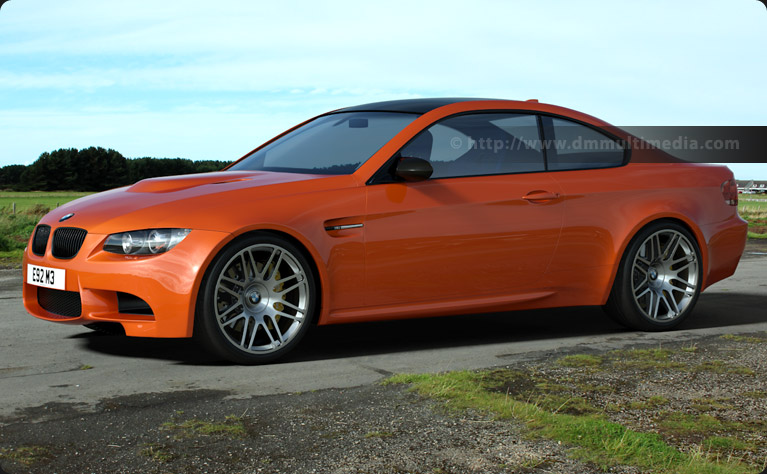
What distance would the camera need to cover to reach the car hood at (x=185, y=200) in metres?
4.78

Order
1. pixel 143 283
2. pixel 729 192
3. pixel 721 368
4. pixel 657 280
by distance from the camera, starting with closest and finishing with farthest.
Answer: pixel 143 283
pixel 721 368
pixel 657 280
pixel 729 192

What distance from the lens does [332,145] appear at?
227 inches

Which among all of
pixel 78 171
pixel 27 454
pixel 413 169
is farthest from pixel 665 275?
pixel 78 171

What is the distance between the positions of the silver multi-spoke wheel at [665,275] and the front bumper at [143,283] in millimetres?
3279

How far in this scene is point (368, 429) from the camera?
3664mm

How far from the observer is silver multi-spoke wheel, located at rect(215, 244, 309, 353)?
489 centimetres

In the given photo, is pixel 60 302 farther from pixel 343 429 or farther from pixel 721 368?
pixel 721 368

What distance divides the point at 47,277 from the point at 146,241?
0.86m

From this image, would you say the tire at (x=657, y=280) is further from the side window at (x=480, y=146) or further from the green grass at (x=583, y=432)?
the green grass at (x=583, y=432)

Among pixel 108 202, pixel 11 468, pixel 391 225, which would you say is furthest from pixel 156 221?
pixel 11 468

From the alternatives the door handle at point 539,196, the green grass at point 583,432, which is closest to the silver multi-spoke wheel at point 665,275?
the door handle at point 539,196

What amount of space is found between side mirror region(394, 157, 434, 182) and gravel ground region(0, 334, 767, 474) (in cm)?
A: 143

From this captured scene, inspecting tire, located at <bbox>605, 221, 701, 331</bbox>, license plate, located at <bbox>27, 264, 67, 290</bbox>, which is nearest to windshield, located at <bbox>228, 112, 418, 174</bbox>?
license plate, located at <bbox>27, 264, 67, 290</bbox>

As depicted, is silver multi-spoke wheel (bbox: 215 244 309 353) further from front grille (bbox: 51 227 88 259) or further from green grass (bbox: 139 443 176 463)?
green grass (bbox: 139 443 176 463)
